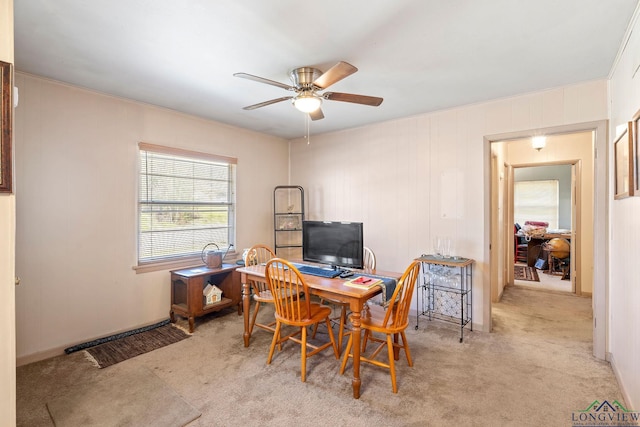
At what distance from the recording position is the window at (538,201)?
24.2 feet

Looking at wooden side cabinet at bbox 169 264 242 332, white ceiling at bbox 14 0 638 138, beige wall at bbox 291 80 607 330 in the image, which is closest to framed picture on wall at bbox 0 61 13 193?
white ceiling at bbox 14 0 638 138

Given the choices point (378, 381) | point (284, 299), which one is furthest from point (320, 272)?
point (378, 381)

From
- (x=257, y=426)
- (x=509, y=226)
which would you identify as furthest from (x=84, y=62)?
(x=509, y=226)

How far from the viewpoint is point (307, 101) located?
2.40 metres

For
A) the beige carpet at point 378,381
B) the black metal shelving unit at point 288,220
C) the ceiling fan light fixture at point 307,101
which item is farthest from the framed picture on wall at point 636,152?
the black metal shelving unit at point 288,220

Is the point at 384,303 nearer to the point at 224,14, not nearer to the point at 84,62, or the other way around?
the point at 224,14

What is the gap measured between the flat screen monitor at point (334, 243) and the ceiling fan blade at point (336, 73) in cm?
124

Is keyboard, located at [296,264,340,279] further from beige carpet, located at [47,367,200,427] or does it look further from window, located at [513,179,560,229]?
window, located at [513,179,560,229]

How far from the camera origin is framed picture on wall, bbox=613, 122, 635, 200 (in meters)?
1.85

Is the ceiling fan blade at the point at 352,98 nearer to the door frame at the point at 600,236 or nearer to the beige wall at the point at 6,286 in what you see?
the beige wall at the point at 6,286

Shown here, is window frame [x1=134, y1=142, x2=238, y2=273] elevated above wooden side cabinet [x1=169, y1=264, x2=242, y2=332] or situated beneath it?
elevated above

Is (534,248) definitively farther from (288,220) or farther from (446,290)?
(288,220)

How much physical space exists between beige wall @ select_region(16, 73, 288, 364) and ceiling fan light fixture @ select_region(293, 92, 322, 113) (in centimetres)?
198

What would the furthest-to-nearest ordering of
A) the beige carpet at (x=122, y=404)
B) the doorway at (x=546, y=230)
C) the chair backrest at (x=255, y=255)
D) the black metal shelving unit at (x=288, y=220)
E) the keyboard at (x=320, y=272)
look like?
the doorway at (x=546, y=230), the black metal shelving unit at (x=288, y=220), the chair backrest at (x=255, y=255), the keyboard at (x=320, y=272), the beige carpet at (x=122, y=404)
